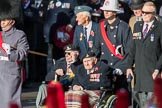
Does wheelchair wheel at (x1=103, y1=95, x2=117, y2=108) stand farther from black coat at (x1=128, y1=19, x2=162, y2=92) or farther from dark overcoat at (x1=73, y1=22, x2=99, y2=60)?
dark overcoat at (x1=73, y1=22, x2=99, y2=60)

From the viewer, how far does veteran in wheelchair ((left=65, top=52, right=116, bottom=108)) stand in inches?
353

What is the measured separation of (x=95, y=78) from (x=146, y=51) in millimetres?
861

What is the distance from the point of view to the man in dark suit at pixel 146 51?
875cm

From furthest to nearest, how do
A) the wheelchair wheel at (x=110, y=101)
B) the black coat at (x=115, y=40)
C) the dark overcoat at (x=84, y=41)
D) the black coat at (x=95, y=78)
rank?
the dark overcoat at (x=84, y=41) → the black coat at (x=115, y=40) → the black coat at (x=95, y=78) → the wheelchair wheel at (x=110, y=101)

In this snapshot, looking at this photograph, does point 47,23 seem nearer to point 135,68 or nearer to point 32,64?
point 32,64

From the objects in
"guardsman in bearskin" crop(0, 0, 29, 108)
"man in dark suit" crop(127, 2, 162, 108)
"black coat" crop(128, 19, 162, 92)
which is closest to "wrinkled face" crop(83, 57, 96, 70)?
"man in dark suit" crop(127, 2, 162, 108)

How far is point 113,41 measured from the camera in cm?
959

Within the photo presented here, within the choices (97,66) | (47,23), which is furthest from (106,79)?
(47,23)

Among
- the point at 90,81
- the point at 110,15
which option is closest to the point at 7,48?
the point at 90,81

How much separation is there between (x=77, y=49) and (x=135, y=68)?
3.94 ft

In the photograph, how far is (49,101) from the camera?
365 centimetres

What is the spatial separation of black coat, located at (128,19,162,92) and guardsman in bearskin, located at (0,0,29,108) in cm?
152

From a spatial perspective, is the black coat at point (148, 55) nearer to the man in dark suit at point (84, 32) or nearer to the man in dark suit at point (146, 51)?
the man in dark suit at point (146, 51)

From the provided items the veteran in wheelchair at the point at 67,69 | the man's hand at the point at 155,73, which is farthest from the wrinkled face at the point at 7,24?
the man's hand at the point at 155,73
